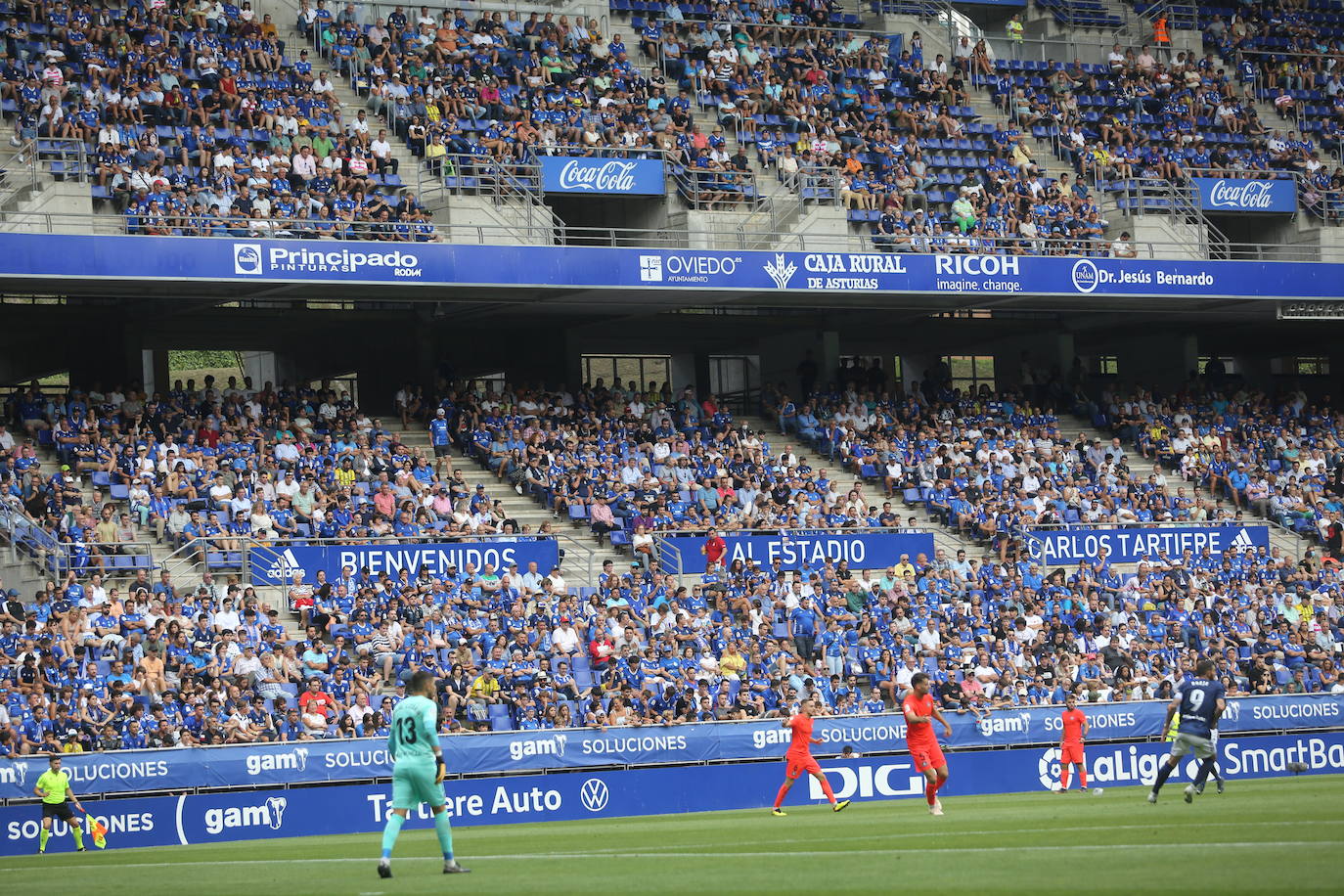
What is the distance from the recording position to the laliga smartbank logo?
30.8 meters

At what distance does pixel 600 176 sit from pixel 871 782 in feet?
48.3

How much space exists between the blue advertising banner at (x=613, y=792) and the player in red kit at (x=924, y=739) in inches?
185

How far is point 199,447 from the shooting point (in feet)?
101

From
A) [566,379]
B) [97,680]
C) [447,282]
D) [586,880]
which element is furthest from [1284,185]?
[586,880]

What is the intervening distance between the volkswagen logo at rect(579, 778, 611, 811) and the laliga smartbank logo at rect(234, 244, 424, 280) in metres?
11.0

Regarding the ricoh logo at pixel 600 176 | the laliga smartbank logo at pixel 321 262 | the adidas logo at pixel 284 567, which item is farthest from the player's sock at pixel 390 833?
the ricoh logo at pixel 600 176

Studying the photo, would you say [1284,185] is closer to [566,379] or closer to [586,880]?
[566,379]

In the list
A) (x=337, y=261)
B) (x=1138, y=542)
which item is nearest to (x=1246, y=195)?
(x=1138, y=542)

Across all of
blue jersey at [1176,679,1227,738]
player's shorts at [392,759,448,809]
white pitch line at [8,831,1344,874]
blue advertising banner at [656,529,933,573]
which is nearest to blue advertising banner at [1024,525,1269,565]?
blue advertising banner at [656,529,933,573]

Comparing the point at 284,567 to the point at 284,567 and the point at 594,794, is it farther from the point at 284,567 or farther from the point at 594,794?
the point at 594,794

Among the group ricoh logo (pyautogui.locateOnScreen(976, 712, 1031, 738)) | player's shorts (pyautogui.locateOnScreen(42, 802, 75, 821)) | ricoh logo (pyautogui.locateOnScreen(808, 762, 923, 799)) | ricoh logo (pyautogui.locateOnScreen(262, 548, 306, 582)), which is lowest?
ricoh logo (pyautogui.locateOnScreen(808, 762, 923, 799))

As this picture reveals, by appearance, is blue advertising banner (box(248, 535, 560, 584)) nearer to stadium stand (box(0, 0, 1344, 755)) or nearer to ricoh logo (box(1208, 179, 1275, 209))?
stadium stand (box(0, 0, 1344, 755))

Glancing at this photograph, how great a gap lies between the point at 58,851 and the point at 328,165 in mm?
15097

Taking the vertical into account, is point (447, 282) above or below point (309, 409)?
above
